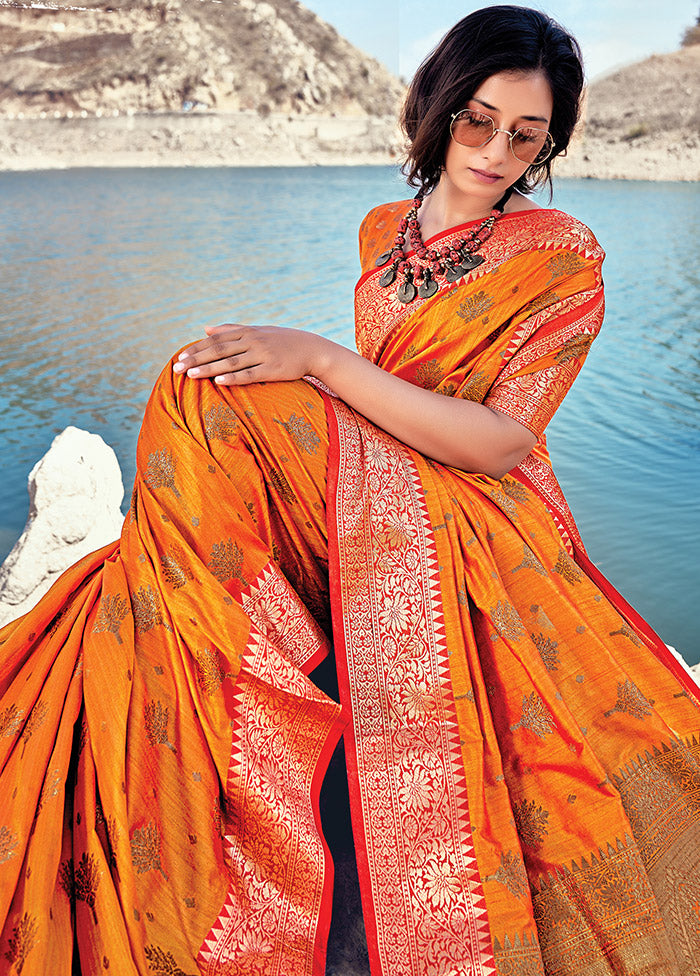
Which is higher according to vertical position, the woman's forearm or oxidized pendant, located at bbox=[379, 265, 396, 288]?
→ oxidized pendant, located at bbox=[379, 265, 396, 288]

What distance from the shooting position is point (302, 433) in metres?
1.11

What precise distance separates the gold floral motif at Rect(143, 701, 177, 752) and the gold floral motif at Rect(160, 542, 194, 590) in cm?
14

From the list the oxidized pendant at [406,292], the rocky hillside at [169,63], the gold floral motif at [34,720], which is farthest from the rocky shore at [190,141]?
the gold floral motif at [34,720]

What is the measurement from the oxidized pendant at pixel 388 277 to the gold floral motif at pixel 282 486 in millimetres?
533

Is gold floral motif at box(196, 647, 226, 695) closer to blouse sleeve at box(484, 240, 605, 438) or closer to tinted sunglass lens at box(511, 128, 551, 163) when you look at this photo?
blouse sleeve at box(484, 240, 605, 438)

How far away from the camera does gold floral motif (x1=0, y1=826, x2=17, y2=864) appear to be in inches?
34.5

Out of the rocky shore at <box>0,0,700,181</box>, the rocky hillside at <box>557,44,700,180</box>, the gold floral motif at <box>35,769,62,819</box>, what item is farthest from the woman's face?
the rocky shore at <box>0,0,700,181</box>

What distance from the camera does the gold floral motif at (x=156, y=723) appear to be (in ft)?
3.16

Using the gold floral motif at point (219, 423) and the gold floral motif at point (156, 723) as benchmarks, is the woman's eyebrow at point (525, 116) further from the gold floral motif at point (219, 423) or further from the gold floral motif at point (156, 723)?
the gold floral motif at point (156, 723)

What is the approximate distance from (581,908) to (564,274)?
36.1 inches

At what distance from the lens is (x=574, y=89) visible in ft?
4.37

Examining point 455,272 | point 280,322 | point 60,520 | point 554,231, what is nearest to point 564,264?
point 554,231

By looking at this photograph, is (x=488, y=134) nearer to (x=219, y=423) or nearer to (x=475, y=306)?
(x=475, y=306)

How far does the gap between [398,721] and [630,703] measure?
35 cm
